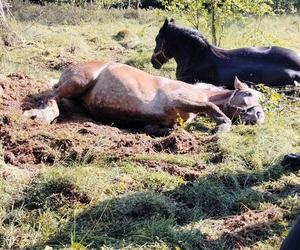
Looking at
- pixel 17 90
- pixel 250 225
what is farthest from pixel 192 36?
pixel 250 225

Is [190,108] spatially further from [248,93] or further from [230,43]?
[230,43]

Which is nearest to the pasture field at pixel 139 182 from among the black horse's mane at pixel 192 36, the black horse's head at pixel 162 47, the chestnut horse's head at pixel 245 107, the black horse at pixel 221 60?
the chestnut horse's head at pixel 245 107

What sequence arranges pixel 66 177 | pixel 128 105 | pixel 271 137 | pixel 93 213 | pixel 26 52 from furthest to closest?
pixel 26 52 → pixel 128 105 → pixel 271 137 → pixel 66 177 → pixel 93 213

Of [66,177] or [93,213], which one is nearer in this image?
[93,213]

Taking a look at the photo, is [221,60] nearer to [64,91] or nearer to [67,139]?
[64,91]

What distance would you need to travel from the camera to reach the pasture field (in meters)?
4.14

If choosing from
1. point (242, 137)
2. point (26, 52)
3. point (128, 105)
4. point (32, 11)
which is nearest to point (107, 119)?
point (128, 105)

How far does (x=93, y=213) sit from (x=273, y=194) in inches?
70.6

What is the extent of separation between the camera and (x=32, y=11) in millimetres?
19375

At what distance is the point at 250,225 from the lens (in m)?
4.42

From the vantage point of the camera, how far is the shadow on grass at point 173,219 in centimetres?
404

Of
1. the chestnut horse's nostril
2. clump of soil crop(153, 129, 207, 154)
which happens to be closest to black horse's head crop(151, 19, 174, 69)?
the chestnut horse's nostril

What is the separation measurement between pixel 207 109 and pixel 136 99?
0.98 m

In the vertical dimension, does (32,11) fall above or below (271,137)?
below
